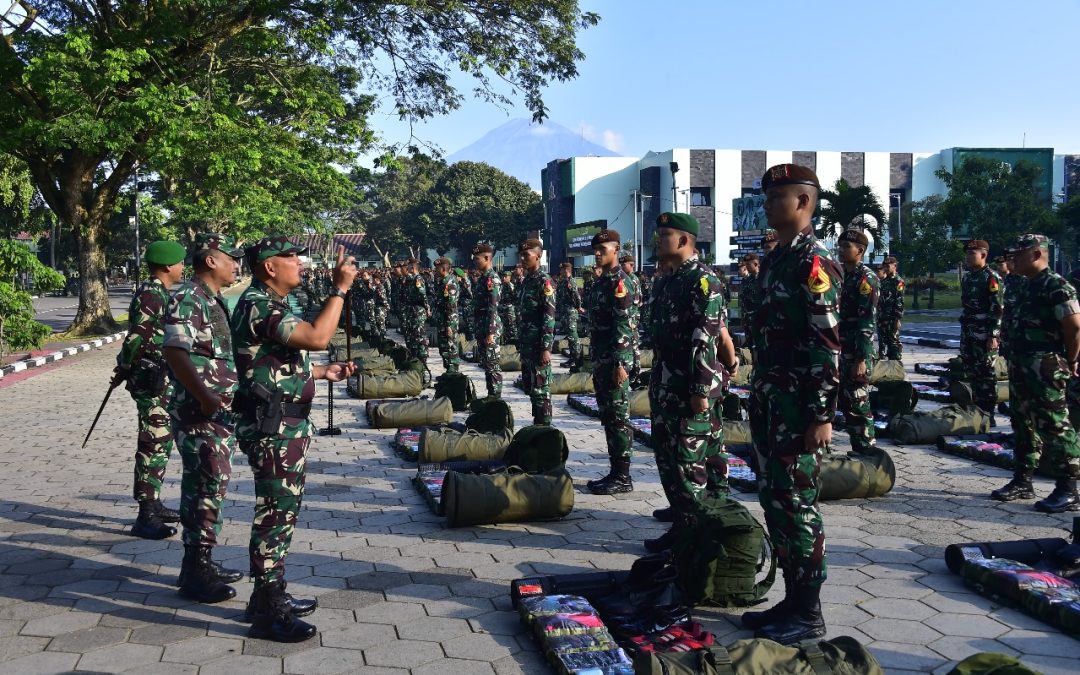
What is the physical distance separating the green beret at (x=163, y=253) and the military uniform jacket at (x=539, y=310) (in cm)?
363

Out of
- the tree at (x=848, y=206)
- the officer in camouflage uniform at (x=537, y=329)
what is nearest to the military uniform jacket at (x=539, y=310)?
the officer in camouflage uniform at (x=537, y=329)

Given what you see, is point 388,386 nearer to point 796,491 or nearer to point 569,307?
point 569,307

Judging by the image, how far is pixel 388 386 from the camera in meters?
11.7

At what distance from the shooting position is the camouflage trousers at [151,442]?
18.2 feet

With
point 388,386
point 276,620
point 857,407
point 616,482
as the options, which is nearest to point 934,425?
point 857,407

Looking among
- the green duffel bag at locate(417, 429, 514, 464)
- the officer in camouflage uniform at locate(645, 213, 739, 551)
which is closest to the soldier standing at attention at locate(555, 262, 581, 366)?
the green duffel bag at locate(417, 429, 514, 464)

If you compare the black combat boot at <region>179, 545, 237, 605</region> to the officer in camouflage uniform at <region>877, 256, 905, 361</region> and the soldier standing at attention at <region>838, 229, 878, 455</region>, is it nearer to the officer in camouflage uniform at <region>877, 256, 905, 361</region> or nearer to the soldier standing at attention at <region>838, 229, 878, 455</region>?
the soldier standing at attention at <region>838, 229, 878, 455</region>

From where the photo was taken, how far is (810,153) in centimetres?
5475

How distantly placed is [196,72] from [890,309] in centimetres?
1739

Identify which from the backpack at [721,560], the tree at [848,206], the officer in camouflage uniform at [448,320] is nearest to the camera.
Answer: the backpack at [721,560]

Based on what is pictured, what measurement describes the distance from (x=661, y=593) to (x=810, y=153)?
55.6 m

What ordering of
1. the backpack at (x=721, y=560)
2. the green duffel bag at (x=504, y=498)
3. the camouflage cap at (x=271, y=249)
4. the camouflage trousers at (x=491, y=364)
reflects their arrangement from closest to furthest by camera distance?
the camouflage cap at (x=271, y=249)
the backpack at (x=721, y=560)
the green duffel bag at (x=504, y=498)
the camouflage trousers at (x=491, y=364)

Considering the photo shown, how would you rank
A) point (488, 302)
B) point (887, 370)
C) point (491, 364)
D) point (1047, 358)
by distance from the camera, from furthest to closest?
point (887, 370) → point (491, 364) → point (488, 302) → point (1047, 358)

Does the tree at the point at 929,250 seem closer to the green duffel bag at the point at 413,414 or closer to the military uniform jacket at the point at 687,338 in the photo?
the green duffel bag at the point at 413,414
